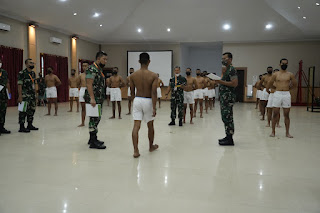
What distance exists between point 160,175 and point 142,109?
3.54 feet

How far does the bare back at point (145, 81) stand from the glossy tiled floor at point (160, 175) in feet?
3.18

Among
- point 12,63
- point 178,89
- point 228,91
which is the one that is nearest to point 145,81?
point 228,91

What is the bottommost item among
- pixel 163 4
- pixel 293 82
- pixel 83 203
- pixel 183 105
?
pixel 83 203

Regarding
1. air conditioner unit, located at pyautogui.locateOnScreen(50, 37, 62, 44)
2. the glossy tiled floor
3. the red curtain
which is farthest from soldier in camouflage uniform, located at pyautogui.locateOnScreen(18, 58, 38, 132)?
air conditioner unit, located at pyautogui.locateOnScreen(50, 37, 62, 44)

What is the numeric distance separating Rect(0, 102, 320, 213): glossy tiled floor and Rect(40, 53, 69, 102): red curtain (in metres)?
Result: 8.70

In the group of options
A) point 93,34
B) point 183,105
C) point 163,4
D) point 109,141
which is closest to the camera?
point 109,141

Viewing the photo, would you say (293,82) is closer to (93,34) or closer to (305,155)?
(305,155)

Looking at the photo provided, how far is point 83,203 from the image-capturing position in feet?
8.31

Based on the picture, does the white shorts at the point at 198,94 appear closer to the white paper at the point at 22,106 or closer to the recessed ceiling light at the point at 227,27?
the white paper at the point at 22,106

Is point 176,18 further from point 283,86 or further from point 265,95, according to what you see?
point 283,86

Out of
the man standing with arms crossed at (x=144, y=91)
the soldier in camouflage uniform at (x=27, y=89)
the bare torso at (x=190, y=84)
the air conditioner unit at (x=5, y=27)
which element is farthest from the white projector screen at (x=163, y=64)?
the man standing with arms crossed at (x=144, y=91)

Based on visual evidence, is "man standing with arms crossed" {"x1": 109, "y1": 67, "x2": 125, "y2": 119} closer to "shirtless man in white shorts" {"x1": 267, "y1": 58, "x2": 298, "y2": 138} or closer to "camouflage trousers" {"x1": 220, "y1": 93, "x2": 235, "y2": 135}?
"camouflage trousers" {"x1": 220, "y1": 93, "x2": 235, "y2": 135}

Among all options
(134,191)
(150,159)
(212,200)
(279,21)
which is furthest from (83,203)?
(279,21)

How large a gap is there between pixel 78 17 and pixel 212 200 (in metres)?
12.4
